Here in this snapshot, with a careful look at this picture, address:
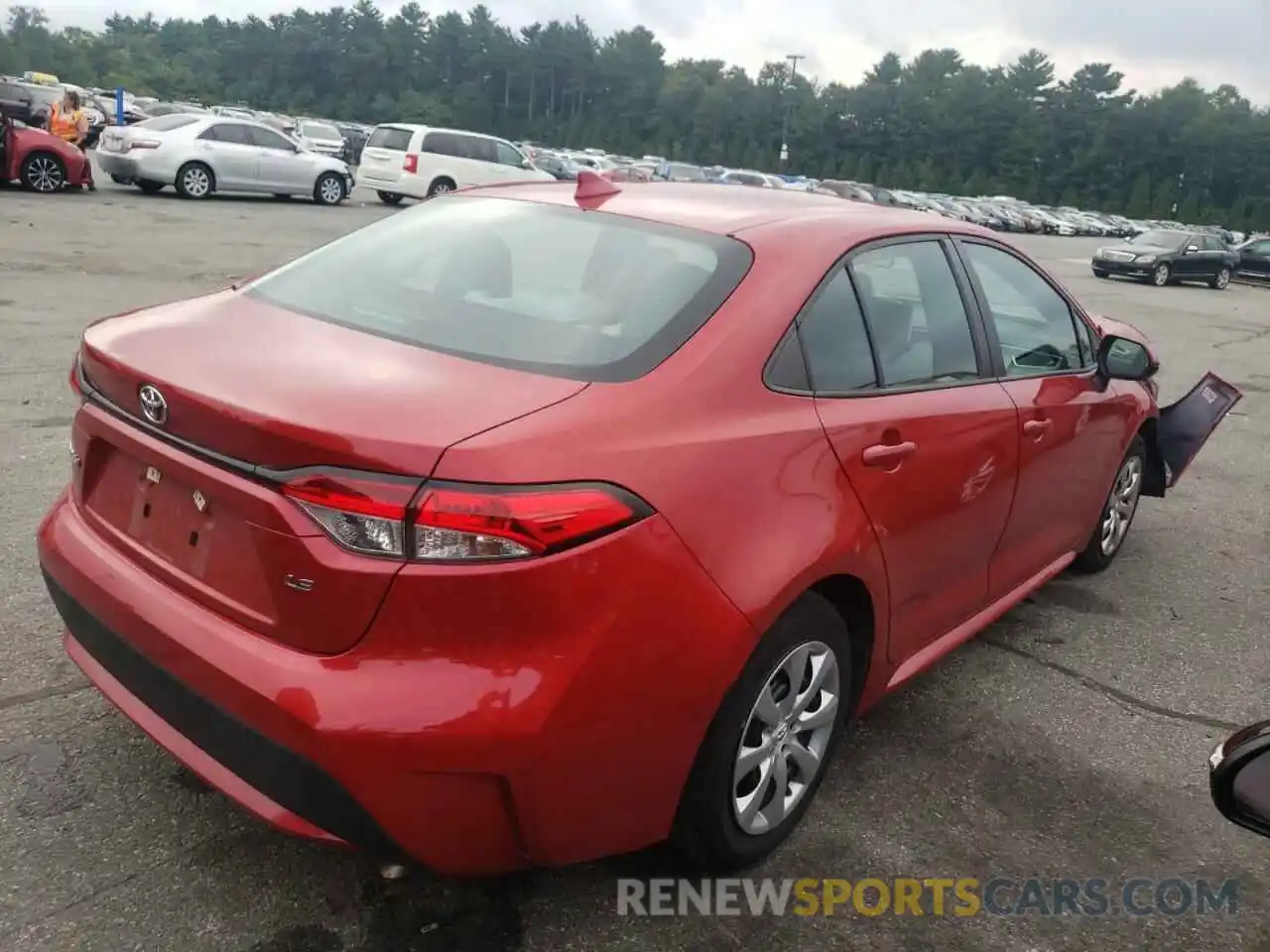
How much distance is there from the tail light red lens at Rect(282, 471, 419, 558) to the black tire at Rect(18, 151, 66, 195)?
19488mm

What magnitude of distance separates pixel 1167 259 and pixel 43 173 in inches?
951

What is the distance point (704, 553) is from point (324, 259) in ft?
5.19

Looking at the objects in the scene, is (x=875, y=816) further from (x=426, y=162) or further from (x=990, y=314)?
(x=426, y=162)

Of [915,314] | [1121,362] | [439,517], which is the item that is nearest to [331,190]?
[1121,362]

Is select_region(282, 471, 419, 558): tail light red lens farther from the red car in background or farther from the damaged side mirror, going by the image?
the red car in background

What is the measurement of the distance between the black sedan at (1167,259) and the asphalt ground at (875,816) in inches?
914

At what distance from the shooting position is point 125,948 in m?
2.30

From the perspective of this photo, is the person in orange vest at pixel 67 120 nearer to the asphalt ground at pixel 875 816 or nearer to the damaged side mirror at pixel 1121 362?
the asphalt ground at pixel 875 816

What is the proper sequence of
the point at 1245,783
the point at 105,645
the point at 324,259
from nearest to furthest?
the point at 1245,783, the point at 105,645, the point at 324,259

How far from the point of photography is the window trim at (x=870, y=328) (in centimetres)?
265

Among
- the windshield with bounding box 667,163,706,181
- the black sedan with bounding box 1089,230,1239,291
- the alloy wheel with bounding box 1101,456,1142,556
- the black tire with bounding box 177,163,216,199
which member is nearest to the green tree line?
→ the windshield with bounding box 667,163,706,181

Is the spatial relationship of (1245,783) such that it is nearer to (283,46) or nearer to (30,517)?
(30,517)

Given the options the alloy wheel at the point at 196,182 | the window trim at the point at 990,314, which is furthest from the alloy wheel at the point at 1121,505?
the alloy wheel at the point at 196,182

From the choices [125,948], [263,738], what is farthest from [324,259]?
[125,948]
